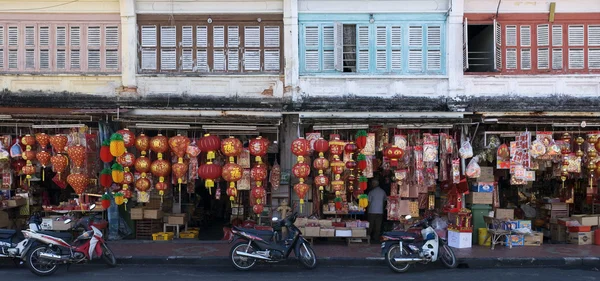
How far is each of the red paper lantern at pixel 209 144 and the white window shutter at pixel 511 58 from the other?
706cm

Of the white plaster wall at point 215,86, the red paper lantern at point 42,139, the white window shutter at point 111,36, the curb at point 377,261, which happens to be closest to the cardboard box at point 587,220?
the curb at point 377,261

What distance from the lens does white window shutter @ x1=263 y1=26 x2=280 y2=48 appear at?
13383 millimetres

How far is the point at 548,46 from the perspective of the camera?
523 inches

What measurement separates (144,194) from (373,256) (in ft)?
17.3

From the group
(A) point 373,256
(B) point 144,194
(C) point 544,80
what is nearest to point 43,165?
(B) point 144,194

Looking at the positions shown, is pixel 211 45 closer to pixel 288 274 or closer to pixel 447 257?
pixel 288 274

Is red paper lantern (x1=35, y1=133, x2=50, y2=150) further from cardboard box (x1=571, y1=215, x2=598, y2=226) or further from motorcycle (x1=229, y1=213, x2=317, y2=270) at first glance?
cardboard box (x1=571, y1=215, x2=598, y2=226)

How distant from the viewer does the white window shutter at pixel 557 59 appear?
1327cm

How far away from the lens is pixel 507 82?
13.0 meters

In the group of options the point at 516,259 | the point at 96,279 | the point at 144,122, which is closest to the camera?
the point at 96,279

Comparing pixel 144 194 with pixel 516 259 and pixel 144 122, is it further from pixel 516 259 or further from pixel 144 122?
pixel 516 259

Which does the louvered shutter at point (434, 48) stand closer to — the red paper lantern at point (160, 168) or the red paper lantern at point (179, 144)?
the red paper lantern at point (179, 144)

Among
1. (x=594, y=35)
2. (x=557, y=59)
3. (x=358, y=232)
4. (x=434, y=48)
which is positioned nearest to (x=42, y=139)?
(x=358, y=232)

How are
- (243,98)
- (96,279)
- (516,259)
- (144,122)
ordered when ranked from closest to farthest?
(96,279) → (516,259) → (144,122) → (243,98)
